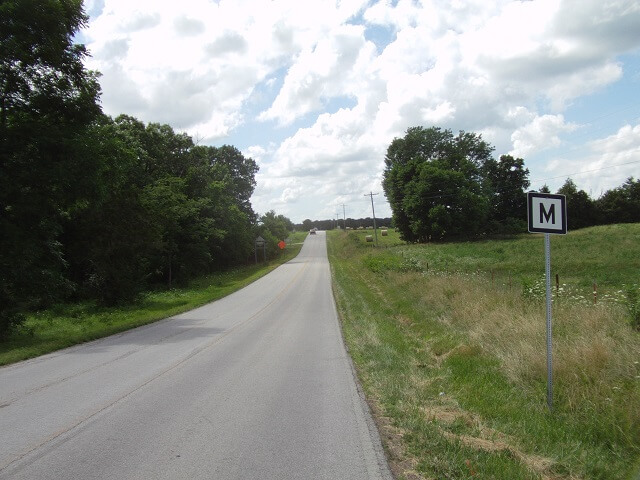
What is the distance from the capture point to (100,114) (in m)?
17.9

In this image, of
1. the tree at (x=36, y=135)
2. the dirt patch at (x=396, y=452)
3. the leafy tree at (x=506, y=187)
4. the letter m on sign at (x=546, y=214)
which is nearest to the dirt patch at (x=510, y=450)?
the dirt patch at (x=396, y=452)

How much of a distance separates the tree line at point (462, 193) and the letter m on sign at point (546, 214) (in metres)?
59.6

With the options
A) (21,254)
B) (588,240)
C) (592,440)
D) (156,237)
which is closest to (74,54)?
(21,254)

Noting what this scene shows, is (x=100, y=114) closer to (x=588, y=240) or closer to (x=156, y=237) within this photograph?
(x=156, y=237)

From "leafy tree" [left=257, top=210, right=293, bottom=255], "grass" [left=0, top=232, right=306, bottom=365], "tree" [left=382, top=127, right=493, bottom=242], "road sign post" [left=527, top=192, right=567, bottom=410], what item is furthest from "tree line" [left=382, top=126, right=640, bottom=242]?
"road sign post" [left=527, top=192, right=567, bottom=410]

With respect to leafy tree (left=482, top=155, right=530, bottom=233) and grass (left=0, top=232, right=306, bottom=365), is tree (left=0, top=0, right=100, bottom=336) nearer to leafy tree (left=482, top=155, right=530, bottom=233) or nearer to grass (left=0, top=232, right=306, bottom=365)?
grass (left=0, top=232, right=306, bottom=365)

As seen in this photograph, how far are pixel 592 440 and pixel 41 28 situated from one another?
1770 centimetres

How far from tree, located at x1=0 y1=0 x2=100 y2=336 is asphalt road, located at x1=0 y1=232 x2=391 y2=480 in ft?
17.7

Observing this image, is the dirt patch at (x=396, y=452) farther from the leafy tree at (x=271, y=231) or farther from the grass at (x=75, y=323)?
the leafy tree at (x=271, y=231)

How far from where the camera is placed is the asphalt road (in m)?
4.70

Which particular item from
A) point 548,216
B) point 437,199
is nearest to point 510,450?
point 548,216

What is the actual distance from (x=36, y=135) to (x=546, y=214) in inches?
599

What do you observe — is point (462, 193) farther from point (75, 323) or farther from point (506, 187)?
point (75, 323)

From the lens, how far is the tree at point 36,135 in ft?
49.4
